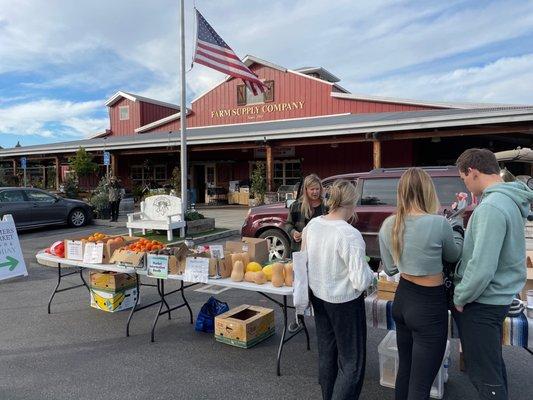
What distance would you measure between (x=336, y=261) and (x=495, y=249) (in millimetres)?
937

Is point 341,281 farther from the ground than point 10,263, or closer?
farther from the ground

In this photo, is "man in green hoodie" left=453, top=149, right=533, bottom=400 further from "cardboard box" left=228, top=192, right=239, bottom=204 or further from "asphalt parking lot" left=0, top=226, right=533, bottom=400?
"cardboard box" left=228, top=192, right=239, bottom=204

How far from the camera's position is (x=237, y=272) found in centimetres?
404

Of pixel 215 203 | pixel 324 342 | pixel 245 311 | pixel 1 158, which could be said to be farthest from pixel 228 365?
pixel 1 158

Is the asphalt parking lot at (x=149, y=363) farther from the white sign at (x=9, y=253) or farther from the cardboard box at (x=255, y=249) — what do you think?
the cardboard box at (x=255, y=249)

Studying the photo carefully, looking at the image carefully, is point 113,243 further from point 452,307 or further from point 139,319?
point 452,307

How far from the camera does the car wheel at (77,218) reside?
A: 13.6 meters

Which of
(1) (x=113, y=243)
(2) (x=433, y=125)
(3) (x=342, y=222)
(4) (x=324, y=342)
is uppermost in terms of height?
(2) (x=433, y=125)

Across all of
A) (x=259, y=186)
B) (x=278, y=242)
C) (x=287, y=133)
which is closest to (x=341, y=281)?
(x=278, y=242)

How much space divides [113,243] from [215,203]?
655 inches

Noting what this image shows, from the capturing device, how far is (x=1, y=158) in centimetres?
2581

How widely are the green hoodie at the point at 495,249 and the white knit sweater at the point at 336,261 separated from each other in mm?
583

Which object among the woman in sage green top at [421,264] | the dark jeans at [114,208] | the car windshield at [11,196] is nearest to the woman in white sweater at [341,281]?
the woman in sage green top at [421,264]

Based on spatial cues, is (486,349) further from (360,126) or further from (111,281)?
(360,126)
